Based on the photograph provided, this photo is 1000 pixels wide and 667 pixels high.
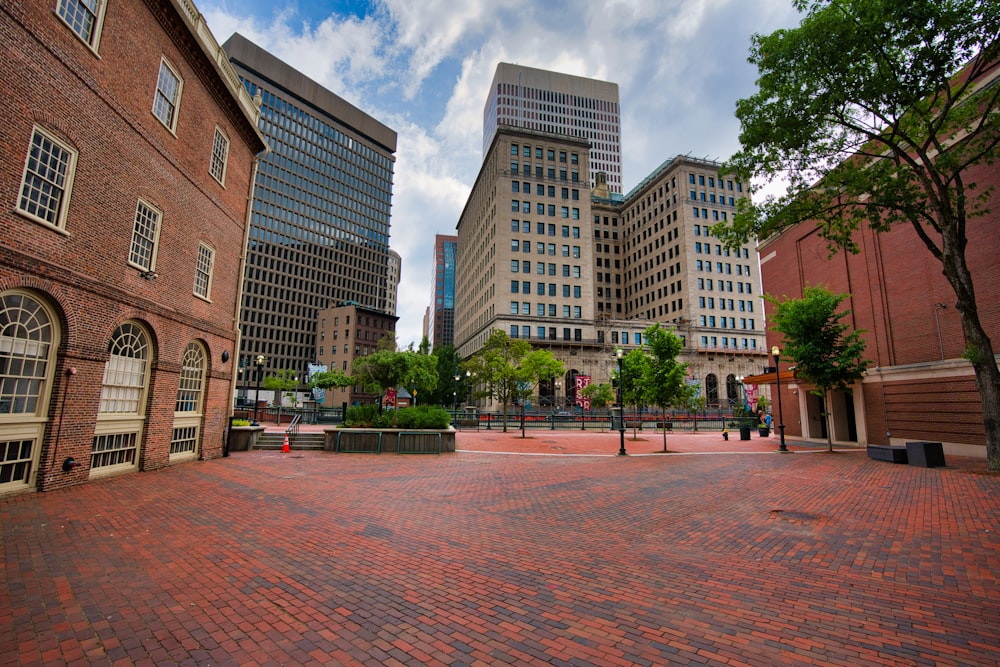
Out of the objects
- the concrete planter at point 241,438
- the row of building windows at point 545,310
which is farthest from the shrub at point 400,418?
the row of building windows at point 545,310

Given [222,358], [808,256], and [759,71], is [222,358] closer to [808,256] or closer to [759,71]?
[759,71]

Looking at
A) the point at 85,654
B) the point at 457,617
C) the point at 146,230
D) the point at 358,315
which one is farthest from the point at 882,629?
the point at 358,315

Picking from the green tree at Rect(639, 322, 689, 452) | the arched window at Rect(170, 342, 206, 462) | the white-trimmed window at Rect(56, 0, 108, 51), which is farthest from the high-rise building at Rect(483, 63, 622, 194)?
the white-trimmed window at Rect(56, 0, 108, 51)

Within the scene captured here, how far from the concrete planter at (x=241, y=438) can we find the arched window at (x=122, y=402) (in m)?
6.62

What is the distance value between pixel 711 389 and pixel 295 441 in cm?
6773

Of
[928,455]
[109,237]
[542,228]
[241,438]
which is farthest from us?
[542,228]

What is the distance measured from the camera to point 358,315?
103 m

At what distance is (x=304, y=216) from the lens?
10969 cm

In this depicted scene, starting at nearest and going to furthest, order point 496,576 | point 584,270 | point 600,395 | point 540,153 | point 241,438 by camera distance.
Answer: point 496,576
point 241,438
point 600,395
point 584,270
point 540,153

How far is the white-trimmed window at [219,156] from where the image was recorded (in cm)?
1662

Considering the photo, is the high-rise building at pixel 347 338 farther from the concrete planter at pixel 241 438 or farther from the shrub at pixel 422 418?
the shrub at pixel 422 418

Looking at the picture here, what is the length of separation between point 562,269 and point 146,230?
200 ft

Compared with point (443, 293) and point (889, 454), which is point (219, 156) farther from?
point (443, 293)

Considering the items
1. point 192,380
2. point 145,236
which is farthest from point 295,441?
point 145,236
